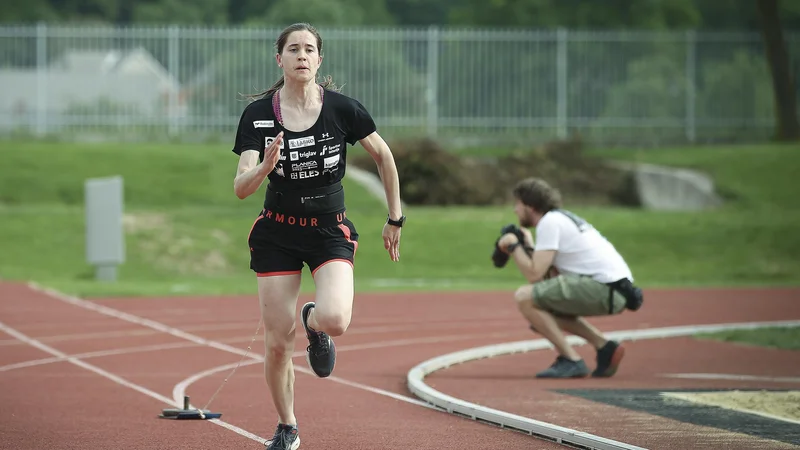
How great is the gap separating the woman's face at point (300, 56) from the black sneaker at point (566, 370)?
4.86 meters

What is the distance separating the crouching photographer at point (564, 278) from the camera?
Answer: 38.1 ft

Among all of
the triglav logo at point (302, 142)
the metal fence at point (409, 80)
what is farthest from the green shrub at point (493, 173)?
the triglav logo at point (302, 142)

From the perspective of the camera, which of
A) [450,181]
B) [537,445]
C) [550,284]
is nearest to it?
[537,445]

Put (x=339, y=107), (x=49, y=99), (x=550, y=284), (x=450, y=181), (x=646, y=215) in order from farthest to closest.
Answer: (x=49, y=99) < (x=450, y=181) < (x=646, y=215) < (x=550, y=284) < (x=339, y=107)

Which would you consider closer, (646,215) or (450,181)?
(646,215)

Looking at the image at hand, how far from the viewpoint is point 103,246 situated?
23.3m

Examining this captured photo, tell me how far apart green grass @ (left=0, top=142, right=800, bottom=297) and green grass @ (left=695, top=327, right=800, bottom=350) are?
26.1ft

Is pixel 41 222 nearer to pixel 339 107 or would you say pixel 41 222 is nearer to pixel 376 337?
pixel 376 337

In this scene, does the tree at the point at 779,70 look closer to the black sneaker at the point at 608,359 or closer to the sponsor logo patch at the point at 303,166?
the black sneaker at the point at 608,359

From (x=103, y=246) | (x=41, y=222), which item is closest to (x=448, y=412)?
(x=103, y=246)

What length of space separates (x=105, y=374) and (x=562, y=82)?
25.2m

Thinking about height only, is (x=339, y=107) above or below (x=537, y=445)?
above

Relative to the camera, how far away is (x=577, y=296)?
11.7 metres

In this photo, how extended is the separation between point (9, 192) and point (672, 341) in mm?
20247
